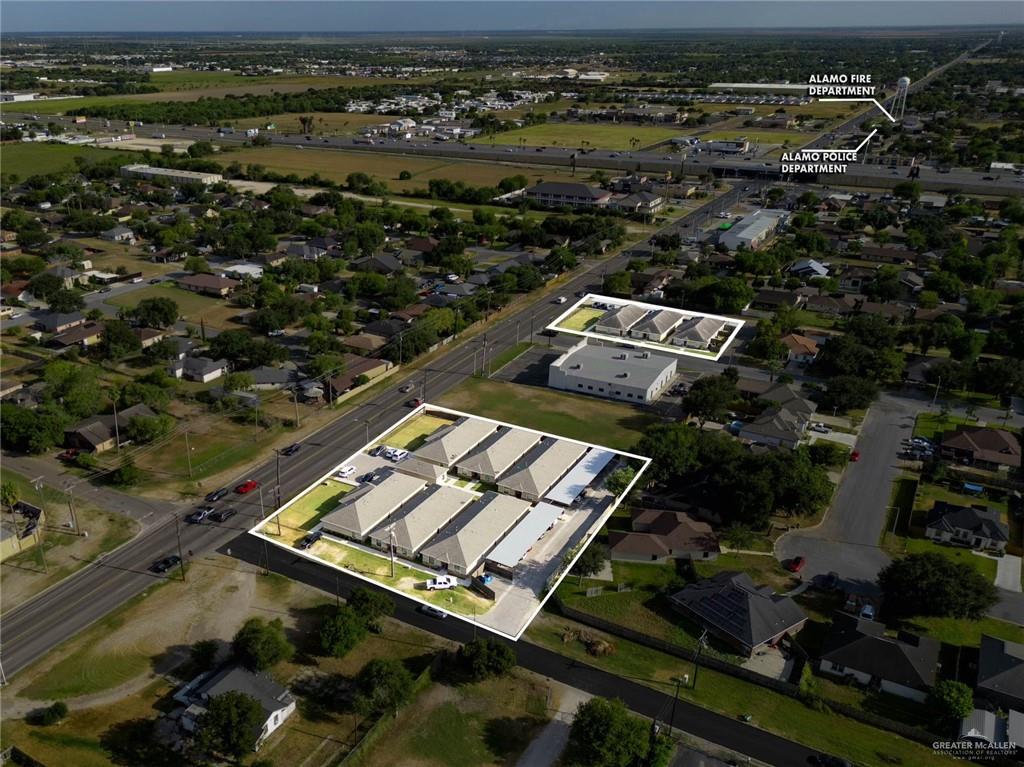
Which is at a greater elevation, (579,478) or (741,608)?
(579,478)

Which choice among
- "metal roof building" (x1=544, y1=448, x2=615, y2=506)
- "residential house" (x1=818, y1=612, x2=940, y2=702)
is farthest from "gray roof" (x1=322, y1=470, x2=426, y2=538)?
"residential house" (x1=818, y1=612, x2=940, y2=702)

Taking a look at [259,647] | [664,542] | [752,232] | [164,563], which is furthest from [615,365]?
[752,232]

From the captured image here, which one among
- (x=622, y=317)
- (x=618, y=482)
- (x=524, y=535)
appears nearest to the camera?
(x=524, y=535)

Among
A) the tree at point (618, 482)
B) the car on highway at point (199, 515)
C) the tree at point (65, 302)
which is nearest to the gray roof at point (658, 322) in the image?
the tree at point (618, 482)

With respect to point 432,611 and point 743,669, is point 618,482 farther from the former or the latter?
point 432,611

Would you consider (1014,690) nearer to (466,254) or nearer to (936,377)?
(936,377)
